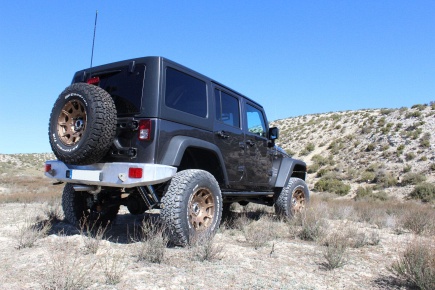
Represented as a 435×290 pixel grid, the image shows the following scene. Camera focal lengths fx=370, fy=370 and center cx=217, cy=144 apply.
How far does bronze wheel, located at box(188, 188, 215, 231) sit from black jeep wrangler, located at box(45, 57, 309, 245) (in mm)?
13

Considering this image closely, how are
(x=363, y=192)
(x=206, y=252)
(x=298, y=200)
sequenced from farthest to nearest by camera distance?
1. (x=363, y=192)
2. (x=298, y=200)
3. (x=206, y=252)

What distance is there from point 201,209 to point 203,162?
87 cm

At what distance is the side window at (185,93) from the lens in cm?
469

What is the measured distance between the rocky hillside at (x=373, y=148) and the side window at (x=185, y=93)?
1817cm

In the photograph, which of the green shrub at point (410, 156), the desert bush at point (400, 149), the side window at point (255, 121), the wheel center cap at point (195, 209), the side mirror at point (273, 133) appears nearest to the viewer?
the wheel center cap at point (195, 209)

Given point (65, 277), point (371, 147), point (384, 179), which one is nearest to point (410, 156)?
point (384, 179)

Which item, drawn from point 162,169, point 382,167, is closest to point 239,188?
point 162,169

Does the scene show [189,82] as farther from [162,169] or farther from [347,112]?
[347,112]

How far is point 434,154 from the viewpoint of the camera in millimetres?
24328

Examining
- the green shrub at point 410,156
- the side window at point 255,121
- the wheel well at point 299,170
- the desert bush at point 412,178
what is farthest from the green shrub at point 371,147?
the side window at point 255,121

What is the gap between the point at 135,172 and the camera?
4117 mm

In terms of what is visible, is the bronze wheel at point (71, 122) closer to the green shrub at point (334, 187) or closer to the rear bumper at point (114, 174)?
the rear bumper at point (114, 174)

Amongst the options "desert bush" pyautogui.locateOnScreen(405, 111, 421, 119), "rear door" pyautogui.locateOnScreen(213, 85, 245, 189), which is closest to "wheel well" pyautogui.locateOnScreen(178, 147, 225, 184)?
"rear door" pyautogui.locateOnScreen(213, 85, 245, 189)

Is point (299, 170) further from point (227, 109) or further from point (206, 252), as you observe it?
point (206, 252)
